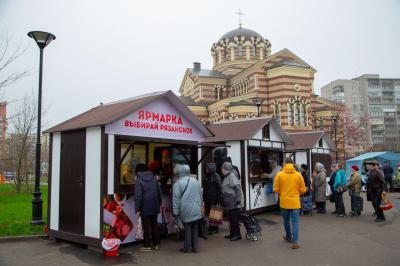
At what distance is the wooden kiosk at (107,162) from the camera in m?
7.58

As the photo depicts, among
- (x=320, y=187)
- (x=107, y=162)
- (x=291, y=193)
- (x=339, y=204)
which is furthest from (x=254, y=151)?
(x=107, y=162)

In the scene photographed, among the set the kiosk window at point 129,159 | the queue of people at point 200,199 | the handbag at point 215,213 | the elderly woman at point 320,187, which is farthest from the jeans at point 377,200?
the kiosk window at point 129,159

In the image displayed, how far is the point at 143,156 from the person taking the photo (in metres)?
8.84

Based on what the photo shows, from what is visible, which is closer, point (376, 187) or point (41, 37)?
point (41, 37)

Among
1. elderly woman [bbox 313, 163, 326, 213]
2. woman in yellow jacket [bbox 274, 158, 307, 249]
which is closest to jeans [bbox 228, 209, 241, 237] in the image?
woman in yellow jacket [bbox 274, 158, 307, 249]

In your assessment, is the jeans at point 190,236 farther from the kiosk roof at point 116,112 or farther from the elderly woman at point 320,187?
the elderly woman at point 320,187

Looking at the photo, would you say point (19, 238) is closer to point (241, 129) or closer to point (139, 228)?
point (139, 228)

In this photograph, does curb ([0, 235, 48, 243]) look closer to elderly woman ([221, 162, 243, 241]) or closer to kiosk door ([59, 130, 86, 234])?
kiosk door ([59, 130, 86, 234])

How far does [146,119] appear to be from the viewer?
8.86m

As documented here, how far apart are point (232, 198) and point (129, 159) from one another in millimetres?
2724

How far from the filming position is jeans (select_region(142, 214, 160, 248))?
7586mm

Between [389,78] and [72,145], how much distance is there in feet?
321

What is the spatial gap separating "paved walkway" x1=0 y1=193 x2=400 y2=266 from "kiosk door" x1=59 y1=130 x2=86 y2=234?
575 millimetres

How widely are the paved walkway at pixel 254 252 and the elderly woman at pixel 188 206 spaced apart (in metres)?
0.34
